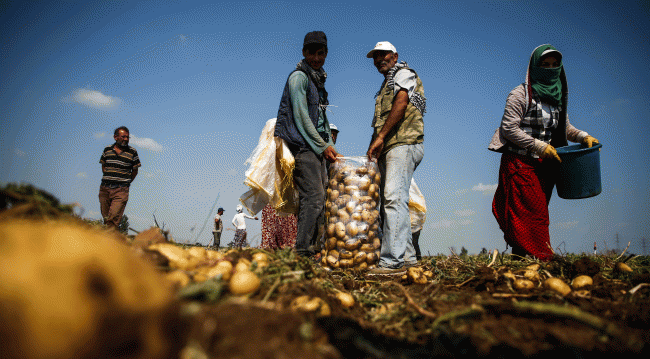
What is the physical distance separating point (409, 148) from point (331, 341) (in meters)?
3.03

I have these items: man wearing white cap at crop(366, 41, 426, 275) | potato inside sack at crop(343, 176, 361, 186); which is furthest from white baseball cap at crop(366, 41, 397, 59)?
potato inside sack at crop(343, 176, 361, 186)

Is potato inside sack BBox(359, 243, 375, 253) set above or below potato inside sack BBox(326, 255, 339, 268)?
above

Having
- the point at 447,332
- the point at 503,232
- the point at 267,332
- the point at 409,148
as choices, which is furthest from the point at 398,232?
the point at 267,332

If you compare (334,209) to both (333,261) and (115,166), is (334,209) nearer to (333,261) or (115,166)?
(333,261)

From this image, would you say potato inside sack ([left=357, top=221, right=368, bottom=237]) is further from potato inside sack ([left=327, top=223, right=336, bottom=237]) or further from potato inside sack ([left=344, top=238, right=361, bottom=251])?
potato inside sack ([left=327, top=223, right=336, bottom=237])

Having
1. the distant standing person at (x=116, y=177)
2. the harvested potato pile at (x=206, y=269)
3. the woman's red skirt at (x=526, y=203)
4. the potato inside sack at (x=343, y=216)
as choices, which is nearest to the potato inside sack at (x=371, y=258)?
the potato inside sack at (x=343, y=216)

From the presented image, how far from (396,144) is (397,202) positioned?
26.7 inches

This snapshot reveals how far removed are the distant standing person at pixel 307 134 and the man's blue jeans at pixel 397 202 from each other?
0.70 meters

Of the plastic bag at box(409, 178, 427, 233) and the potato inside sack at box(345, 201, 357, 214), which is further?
the plastic bag at box(409, 178, 427, 233)

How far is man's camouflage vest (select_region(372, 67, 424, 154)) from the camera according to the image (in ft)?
13.3

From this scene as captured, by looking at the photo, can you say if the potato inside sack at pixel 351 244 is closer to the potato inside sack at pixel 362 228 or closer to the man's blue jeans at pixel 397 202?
the potato inside sack at pixel 362 228

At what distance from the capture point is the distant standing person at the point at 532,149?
4.11 meters

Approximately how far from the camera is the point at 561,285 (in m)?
2.19

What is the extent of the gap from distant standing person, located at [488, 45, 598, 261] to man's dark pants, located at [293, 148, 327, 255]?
2.28 metres
